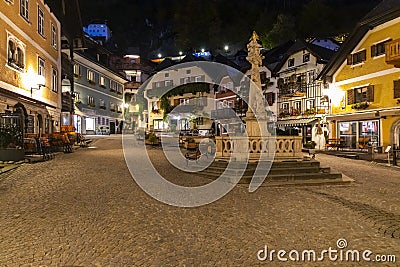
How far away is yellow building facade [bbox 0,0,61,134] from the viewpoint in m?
15.8

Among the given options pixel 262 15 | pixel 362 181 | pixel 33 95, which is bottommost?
pixel 362 181

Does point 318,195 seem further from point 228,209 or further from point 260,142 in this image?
point 260,142

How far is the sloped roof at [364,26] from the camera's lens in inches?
870

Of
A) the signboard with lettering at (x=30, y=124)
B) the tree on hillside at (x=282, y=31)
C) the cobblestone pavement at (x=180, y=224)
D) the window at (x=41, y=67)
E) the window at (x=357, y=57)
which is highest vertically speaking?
the tree on hillside at (x=282, y=31)

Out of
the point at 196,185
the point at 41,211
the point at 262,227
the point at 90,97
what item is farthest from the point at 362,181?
the point at 90,97

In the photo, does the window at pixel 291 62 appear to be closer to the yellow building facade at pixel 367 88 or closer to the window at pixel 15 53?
the yellow building facade at pixel 367 88

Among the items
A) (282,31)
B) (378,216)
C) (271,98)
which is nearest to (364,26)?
(271,98)

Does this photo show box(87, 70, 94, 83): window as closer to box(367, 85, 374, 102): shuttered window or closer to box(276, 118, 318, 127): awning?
box(276, 118, 318, 127): awning

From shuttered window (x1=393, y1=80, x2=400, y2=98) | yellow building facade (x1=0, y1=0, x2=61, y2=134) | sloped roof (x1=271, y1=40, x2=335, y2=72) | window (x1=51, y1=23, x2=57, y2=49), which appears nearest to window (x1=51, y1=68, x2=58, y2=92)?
yellow building facade (x1=0, y1=0, x2=61, y2=134)

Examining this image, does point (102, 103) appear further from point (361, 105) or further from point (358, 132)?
point (361, 105)

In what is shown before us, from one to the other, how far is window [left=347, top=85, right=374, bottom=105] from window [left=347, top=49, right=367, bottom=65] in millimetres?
2080

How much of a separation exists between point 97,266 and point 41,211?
3.01 m

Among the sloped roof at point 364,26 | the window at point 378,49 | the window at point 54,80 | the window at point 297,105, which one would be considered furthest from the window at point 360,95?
the window at point 54,80

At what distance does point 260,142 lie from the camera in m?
11.4
